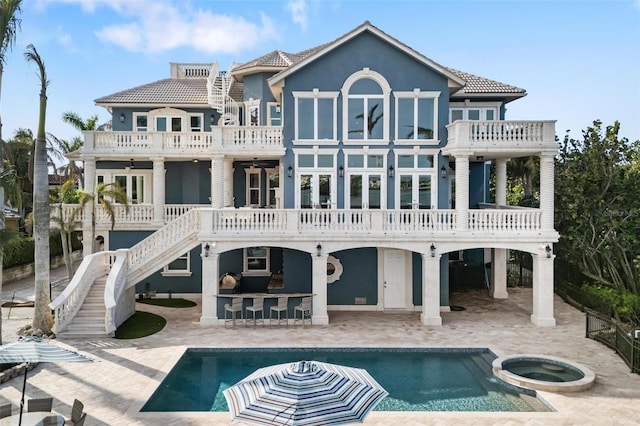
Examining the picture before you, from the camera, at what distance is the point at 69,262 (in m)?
23.0

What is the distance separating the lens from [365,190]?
22.9 meters

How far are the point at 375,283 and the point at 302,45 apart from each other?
15.9m

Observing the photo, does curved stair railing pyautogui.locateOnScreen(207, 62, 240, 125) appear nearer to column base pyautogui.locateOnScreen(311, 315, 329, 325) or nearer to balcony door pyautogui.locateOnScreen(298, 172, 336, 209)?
balcony door pyautogui.locateOnScreen(298, 172, 336, 209)

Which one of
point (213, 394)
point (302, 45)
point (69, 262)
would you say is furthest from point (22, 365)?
point (302, 45)

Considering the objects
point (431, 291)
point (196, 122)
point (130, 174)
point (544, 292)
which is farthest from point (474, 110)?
point (130, 174)

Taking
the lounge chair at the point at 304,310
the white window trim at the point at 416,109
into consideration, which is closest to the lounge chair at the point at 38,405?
the lounge chair at the point at 304,310

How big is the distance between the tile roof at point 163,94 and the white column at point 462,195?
48.2ft

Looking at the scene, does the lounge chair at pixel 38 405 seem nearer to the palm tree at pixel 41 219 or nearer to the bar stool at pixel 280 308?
the palm tree at pixel 41 219

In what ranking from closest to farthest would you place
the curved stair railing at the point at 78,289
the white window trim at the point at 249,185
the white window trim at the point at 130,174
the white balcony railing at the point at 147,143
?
1. the curved stair railing at the point at 78,289
2. the white balcony railing at the point at 147,143
3. the white window trim at the point at 249,185
4. the white window trim at the point at 130,174

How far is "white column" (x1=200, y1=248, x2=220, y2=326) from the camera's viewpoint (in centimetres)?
2062

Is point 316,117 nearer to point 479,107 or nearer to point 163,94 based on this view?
point 479,107

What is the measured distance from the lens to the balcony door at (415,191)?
74.8 ft

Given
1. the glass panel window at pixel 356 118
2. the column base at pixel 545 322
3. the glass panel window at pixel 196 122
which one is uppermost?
the glass panel window at pixel 196 122

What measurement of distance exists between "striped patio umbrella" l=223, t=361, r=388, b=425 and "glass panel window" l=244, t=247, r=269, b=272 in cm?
1763
